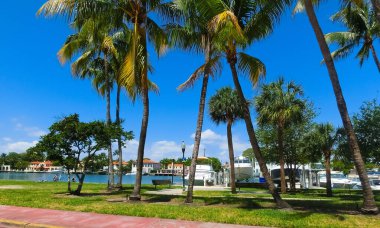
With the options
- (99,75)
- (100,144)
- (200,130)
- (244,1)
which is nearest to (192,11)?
(244,1)

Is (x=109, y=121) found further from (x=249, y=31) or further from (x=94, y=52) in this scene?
(x=249, y=31)

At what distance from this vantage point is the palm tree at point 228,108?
29047mm

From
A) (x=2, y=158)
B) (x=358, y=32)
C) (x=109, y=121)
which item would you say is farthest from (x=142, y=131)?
(x=2, y=158)

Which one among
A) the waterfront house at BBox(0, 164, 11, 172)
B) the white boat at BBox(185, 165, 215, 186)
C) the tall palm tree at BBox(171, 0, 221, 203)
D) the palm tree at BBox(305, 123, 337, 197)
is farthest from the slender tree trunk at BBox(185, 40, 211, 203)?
the waterfront house at BBox(0, 164, 11, 172)

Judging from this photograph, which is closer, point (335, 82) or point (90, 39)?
point (335, 82)

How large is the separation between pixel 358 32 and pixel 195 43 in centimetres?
1102

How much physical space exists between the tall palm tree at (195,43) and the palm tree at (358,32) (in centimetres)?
775

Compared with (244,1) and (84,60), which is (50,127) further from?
(244,1)

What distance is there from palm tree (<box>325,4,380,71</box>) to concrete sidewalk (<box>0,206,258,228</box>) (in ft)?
46.4

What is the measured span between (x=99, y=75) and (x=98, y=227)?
1906 centimetres

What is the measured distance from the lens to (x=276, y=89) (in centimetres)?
2820

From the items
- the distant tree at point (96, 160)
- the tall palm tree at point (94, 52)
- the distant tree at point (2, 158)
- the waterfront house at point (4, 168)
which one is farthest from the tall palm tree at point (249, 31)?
the waterfront house at point (4, 168)

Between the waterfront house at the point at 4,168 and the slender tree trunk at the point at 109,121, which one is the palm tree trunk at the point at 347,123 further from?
the waterfront house at the point at 4,168

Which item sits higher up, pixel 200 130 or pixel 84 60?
pixel 84 60
